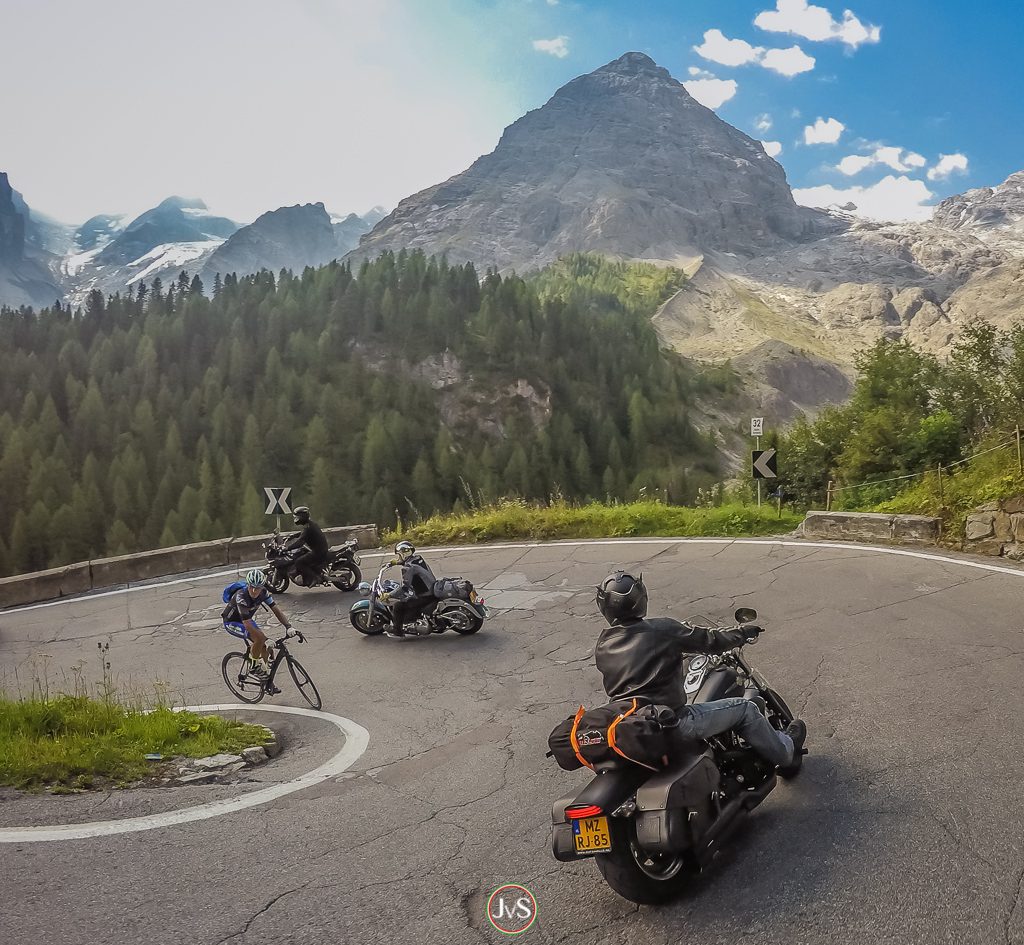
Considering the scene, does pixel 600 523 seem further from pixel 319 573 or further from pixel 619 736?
pixel 619 736

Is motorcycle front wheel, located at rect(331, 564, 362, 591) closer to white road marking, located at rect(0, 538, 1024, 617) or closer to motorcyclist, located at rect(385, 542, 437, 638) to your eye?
white road marking, located at rect(0, 538, 1024, 617)

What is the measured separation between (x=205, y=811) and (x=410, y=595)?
16.9 feet

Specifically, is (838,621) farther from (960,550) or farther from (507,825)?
(507,825)

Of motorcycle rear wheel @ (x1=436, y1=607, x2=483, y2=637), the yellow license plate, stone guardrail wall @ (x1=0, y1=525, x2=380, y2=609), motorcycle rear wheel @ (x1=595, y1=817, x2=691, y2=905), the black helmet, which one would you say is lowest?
stone guardrail wall @ (x1=0, y1=525, x2=380, y2=609)

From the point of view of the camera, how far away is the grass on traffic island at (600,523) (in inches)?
606

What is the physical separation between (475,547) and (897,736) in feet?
36.8

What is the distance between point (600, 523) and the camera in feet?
53.6

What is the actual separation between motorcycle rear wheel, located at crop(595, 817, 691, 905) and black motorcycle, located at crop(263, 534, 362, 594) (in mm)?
10541

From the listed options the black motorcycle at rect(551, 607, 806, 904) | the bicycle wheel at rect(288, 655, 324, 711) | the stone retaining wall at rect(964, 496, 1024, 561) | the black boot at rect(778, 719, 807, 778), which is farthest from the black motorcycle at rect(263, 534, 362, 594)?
the black motorcycle at rect(551, 607, 806, 904)

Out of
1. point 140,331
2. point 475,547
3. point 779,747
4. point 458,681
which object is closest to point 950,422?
point 475,547

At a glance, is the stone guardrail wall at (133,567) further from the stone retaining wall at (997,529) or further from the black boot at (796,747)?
the black boot at (796,747)

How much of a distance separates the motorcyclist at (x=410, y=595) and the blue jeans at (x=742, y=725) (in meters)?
6.21

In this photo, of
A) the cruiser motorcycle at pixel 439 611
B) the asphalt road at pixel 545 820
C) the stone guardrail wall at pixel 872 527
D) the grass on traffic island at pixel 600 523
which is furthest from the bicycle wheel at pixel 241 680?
the stone guardrail wall at pixel 872 527

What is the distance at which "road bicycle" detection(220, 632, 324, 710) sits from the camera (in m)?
8.02
